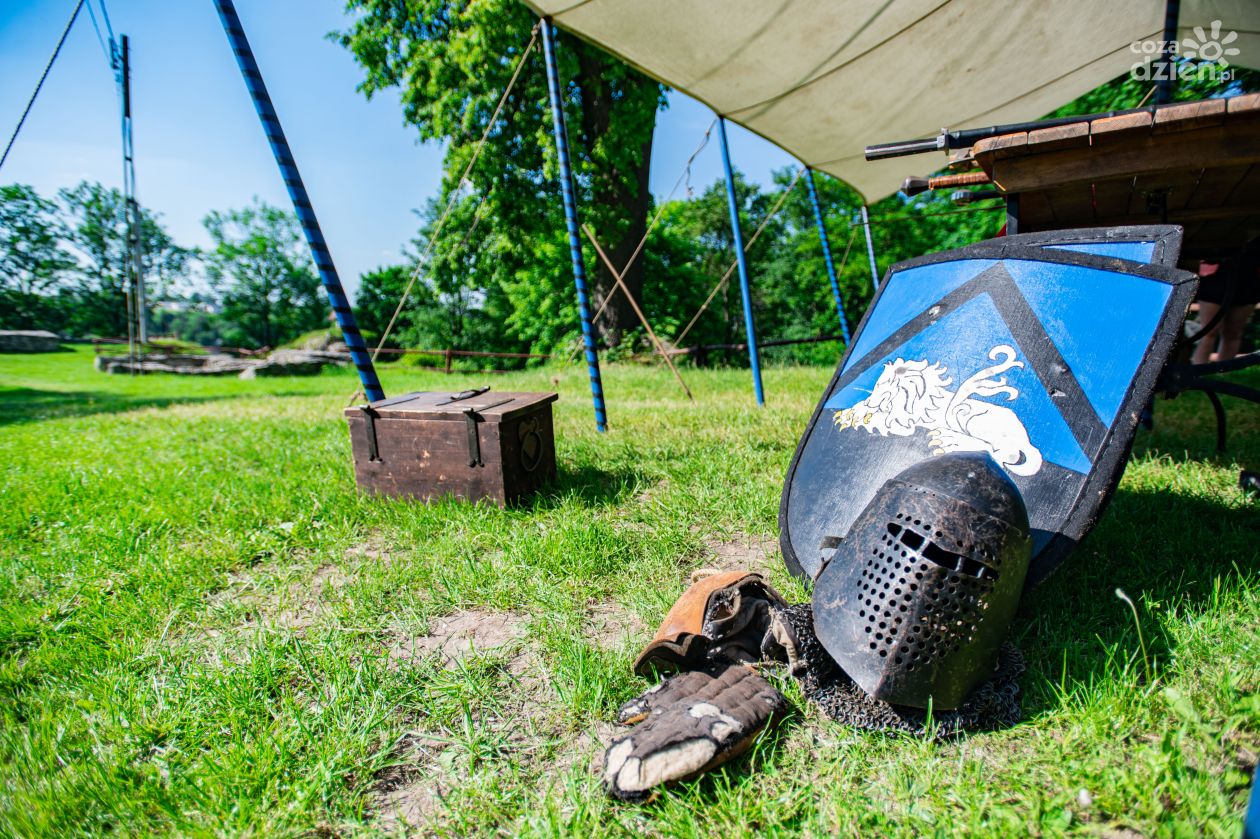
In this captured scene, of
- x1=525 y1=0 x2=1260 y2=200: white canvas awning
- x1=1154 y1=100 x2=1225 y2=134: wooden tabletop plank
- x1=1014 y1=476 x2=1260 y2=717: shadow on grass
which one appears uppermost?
x1=525 y1=0 x2=1260 y2=200: white canvas awning

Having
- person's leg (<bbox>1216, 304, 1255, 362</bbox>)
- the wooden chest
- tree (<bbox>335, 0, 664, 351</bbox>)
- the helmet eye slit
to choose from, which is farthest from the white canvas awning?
tree (<bbox>335, 0, 664, 351</bbox>)

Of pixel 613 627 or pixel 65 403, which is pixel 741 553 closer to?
pixel 613 627

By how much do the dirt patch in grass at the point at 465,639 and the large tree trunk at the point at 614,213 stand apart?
32.7ft

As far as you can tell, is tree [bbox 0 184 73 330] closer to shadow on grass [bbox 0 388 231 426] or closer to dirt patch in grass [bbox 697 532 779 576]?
shadow on grass [bbox 0 388 231 426]

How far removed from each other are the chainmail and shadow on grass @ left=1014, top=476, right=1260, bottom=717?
6cm

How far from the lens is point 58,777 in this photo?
4.03 feet

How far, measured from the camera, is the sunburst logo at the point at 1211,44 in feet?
13.4

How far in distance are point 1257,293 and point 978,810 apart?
11.4 feet

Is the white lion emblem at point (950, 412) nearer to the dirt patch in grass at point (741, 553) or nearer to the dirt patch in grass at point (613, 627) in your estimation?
the dirt patch in grass at point (741, 553)

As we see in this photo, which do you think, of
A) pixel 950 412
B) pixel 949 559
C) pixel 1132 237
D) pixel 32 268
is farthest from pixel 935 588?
pixel 32 268

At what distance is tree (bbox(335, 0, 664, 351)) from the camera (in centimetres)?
1062

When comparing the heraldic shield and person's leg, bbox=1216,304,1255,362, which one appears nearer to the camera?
the heraldic shield

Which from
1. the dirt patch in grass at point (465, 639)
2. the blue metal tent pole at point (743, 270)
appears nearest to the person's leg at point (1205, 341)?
the blue metal tent pole at point (743, 270)

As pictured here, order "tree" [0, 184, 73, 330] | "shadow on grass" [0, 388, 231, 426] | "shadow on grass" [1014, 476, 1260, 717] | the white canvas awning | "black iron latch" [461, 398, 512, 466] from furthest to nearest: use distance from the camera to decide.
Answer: "tree" [0, 184, 73, 330] → "shadow on grass" [0, 388, 231, 426] → the white canvas awning → "black iron latch" [461, 398, 512, 466] → "shadow on grass" [1014, 476, 1260, 717]
